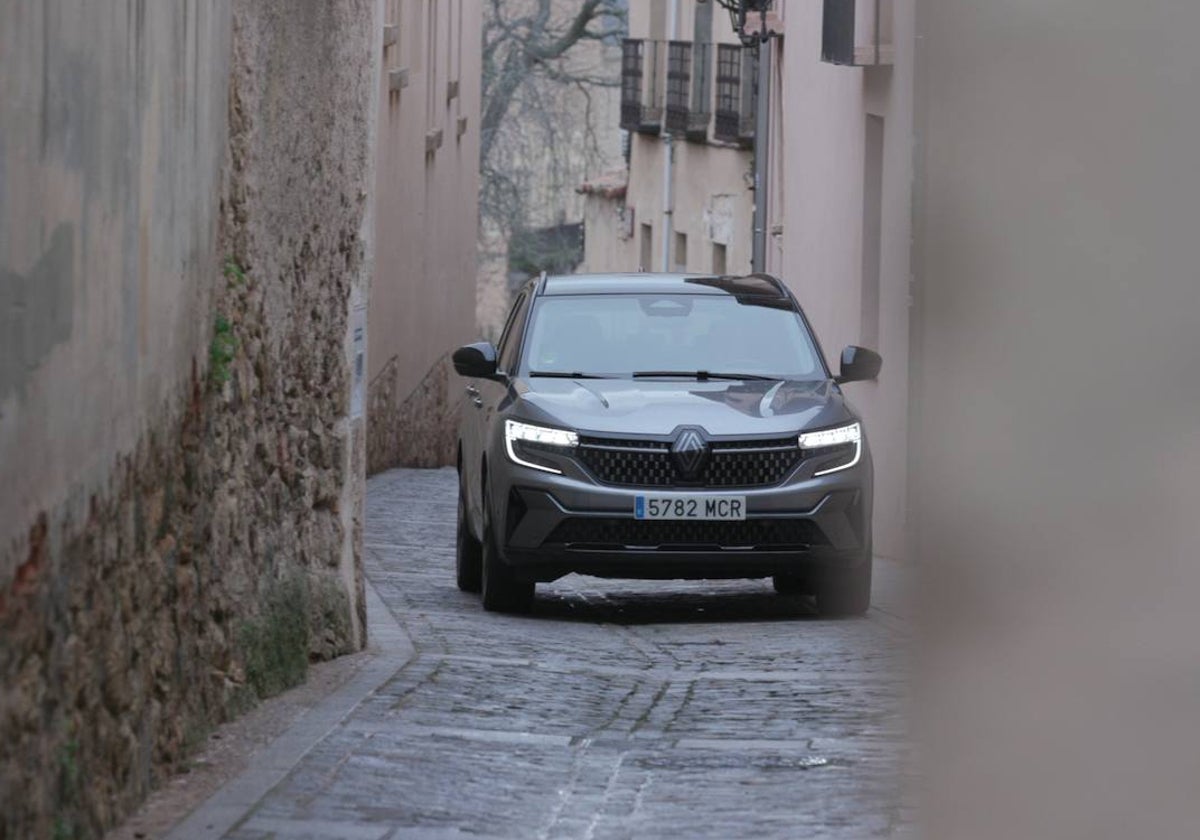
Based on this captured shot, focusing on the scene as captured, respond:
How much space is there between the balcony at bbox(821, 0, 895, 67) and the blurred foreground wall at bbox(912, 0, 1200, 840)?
13387mm

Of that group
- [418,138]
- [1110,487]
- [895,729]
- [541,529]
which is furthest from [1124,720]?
[418,138]

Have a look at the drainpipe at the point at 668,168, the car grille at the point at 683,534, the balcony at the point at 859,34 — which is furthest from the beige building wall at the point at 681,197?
the car grille at the point at 683,534

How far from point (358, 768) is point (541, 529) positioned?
3919mm

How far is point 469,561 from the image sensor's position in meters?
12.4

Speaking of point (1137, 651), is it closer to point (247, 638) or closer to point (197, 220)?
point (197, 220)

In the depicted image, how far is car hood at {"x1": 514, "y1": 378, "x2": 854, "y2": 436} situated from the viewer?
35.4 ft

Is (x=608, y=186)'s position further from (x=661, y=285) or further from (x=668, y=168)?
(x=661, y=285)

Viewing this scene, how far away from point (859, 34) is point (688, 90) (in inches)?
552

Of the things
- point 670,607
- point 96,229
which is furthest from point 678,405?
point 96,229

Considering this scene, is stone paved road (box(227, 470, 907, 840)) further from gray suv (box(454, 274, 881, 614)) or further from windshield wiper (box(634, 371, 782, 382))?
windshield wiper (box(634, 371, 782, 382))

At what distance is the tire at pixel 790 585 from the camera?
11891 mm

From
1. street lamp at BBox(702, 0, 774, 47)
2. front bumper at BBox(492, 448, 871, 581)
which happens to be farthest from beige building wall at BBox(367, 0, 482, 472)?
front bumper at BBox(492, 448, 871, 581)

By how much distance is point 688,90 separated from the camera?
101 feet

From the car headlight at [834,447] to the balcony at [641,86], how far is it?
22.9 m
